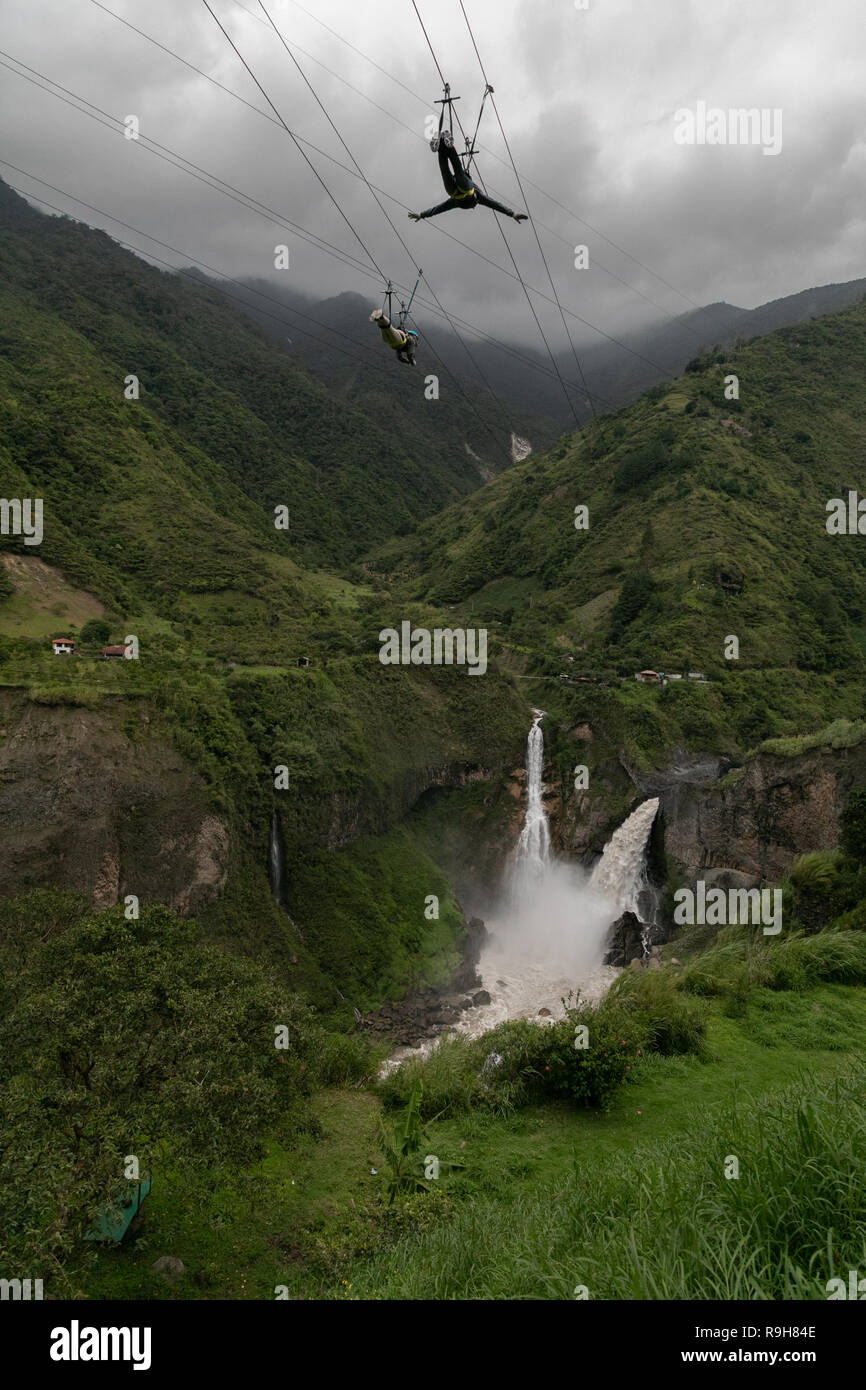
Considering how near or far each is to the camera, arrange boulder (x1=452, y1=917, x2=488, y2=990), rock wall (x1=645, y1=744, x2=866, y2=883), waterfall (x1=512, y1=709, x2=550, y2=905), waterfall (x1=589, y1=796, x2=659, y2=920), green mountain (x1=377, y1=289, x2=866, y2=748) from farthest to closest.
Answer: green mountain (x1=377, y1=289, x2=866, y2=748)
waterfall (x1=512, y1=709, x2=550, y2=905)
waterfall (x1=589, y1=796, x2=659, y2=920)
boulder (x1=452, y1=917, x2=488, y2=990)
rock wall (x1=645, y1=744, x2=866, y2=883)

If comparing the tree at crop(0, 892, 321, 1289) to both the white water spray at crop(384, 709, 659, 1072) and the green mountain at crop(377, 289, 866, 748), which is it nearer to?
the white water spray at crop(384, 709, 659, 1072)

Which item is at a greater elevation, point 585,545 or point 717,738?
point 585,545

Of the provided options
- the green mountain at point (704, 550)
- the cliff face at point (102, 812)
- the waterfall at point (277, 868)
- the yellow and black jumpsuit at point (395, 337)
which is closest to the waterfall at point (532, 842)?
the green mountain at point (704, 550)

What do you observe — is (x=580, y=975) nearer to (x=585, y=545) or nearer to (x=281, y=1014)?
(x=281, y=1014)

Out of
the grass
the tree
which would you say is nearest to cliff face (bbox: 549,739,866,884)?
the grass

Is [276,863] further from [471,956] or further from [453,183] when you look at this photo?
[453,183]

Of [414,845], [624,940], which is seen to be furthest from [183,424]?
[624,940]

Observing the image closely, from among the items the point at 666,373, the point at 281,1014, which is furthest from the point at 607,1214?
the point at 666,373
